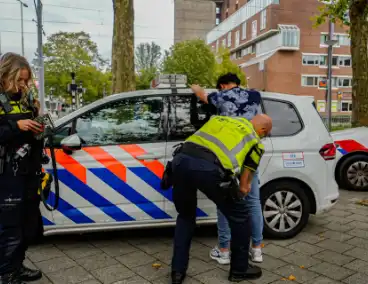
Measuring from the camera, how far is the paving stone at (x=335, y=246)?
4.17 meters

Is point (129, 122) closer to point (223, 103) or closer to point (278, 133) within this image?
point (223, 103)

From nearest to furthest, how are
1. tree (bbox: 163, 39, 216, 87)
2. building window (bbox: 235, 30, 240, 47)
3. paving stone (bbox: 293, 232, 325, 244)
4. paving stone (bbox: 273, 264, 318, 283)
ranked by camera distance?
paving stone (bbox: 273, 264, 318, 283)
paving stone (bbox: 293, 232, 325, 244)
tree (bbox: 163, 39, 216, 87)
building window (bbox: 235, 30, 240, 47)

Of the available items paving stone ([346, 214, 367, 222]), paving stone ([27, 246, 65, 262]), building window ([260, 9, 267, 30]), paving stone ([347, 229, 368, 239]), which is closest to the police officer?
paving stone ([27, 246, 65, 262])

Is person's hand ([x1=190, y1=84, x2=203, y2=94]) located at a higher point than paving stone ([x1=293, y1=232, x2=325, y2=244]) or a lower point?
higher

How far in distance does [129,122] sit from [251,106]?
1.31 m

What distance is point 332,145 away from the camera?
4410 millimetres

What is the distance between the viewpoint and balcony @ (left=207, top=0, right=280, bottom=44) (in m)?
54.8

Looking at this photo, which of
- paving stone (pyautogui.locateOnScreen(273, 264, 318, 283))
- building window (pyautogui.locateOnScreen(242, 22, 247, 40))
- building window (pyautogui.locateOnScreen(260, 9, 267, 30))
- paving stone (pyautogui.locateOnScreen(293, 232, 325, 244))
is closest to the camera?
paving stone (pyautogui.locateOnScreen(273, 264, 318, 283))

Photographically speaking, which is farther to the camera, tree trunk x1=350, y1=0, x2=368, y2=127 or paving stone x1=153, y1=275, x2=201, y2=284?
tree trunk x1=350, y1=0, x2=368, y2=127

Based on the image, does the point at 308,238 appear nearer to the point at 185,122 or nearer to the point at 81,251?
the point at 185,122

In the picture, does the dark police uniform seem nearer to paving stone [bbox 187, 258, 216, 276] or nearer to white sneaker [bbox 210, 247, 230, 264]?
paving stone [bbox 187, 258, 216, 276]

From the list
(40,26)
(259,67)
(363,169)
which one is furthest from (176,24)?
(363,169)

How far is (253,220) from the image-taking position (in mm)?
3734

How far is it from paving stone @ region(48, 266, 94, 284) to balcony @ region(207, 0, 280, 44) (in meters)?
53.0
